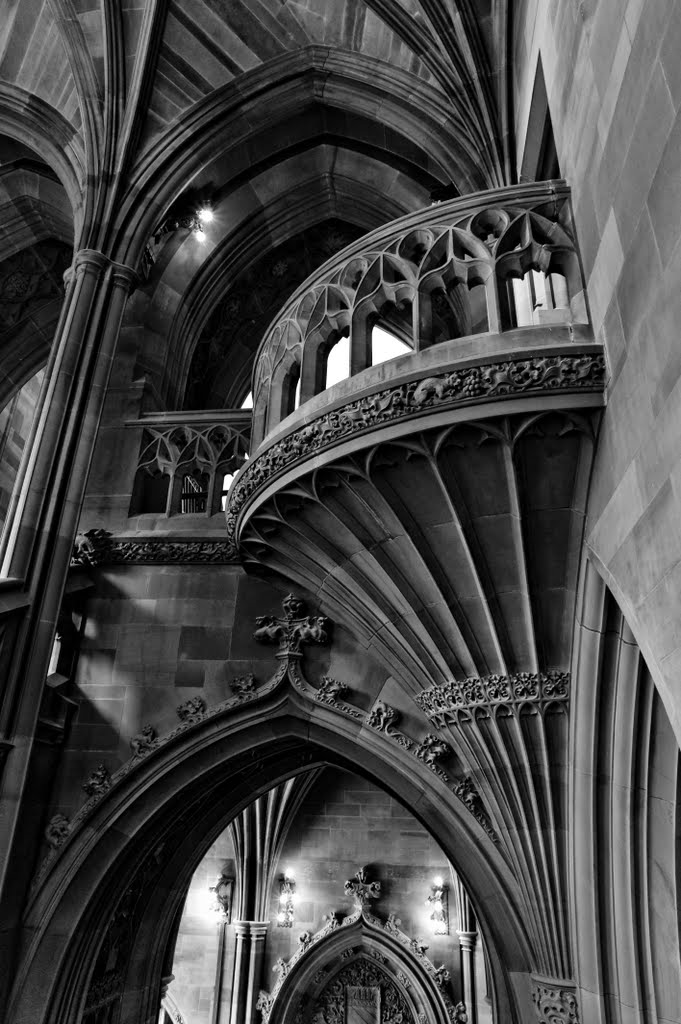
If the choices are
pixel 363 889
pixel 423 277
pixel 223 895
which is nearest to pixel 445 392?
pixel 423 277

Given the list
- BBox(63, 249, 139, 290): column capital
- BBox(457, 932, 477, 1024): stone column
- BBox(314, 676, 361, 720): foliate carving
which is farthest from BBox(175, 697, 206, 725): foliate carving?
BBox(457, 932, 477, 1024): stone column

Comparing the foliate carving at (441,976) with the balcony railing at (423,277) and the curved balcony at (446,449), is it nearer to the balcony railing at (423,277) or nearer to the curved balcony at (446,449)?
the curved balcony at (446,449)

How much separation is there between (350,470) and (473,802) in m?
2.31

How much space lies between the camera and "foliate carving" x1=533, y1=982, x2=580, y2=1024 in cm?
414

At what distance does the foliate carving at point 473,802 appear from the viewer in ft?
16.1

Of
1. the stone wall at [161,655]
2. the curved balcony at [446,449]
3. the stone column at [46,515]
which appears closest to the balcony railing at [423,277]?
the curved balcony at [446,449]

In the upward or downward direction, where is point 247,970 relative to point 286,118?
downward

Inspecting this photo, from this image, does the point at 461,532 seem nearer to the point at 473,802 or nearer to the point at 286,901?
the point at 473,802

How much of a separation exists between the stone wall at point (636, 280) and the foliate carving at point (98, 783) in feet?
12.9

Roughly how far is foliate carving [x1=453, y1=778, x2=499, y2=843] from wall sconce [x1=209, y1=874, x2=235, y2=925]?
7.84 m

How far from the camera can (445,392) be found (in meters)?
3.85

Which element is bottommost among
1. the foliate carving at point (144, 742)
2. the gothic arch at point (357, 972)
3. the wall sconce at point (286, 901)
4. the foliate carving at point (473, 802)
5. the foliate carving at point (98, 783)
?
the gothic arch at point (357, 972)

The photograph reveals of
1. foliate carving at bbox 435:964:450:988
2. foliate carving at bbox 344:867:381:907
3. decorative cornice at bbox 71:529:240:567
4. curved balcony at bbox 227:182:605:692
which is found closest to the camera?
curved balcony at bbox 227:182:605:692

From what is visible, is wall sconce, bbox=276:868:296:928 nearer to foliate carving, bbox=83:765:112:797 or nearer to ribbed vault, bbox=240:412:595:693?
foliate carving, bbox=83:765:112:797
